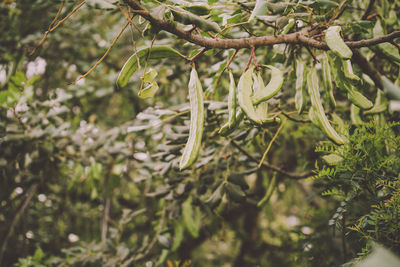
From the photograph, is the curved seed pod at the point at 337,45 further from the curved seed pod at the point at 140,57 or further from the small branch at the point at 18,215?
the small branch at the point at 18,215

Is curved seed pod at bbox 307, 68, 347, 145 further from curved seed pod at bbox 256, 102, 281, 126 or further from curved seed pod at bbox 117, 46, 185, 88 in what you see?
curved seed pod at bbox 117, 46, 185, 88

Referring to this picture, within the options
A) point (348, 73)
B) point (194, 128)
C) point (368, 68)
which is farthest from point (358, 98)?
point (194, 128)

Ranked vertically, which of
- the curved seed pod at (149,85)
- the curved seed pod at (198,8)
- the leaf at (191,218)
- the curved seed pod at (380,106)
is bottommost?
the leaf at (191,218)

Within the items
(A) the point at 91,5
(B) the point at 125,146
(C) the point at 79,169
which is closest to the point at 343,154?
(A) the point at 91,5

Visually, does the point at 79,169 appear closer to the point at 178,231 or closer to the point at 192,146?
the point at 178,231

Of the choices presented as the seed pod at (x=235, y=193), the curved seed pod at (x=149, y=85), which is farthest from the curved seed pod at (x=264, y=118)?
the seed pod at (x=235, y=193)

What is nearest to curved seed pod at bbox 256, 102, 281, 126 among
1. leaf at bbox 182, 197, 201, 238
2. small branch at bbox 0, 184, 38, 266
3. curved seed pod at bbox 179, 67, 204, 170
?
curved seed pod at bbox 179, 67, 204, 170

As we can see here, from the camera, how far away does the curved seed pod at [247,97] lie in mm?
540

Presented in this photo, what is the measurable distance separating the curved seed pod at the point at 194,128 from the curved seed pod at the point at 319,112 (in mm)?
281

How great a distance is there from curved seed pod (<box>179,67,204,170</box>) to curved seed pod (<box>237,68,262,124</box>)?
0.31 ft

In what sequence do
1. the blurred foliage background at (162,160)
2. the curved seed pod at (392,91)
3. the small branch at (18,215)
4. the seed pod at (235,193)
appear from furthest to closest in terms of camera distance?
the small branch at (18,215), the seed pod at (235,193), the blurred foliage background at (162,160), the curved seed pod at (392,91)

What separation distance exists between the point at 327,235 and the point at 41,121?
4.73ft

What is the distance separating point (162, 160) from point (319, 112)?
66 centimetres

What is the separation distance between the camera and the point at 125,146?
4.43ft
